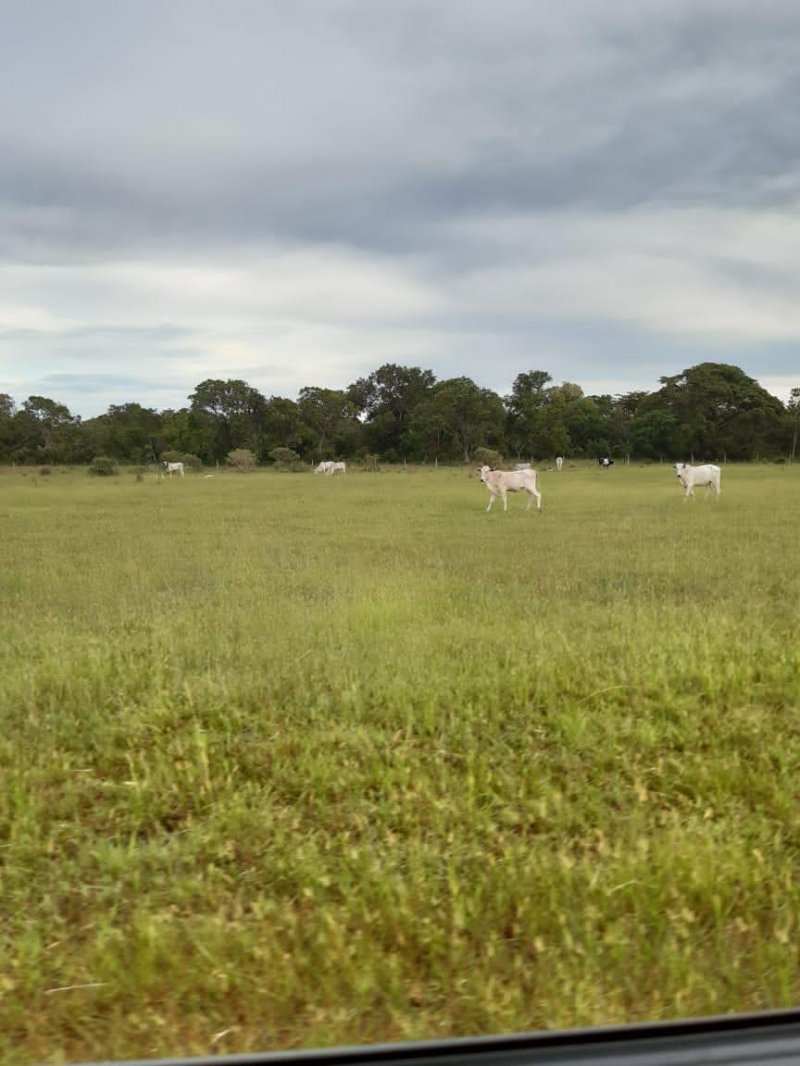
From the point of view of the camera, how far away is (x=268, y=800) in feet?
11.8

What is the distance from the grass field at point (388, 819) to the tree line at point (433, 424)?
198 ft

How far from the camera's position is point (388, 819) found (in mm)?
3439

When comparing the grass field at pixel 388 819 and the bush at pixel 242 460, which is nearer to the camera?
the grass field at pixel 388 819

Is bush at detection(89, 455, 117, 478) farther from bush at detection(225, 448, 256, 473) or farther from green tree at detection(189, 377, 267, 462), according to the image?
green tree at detection(189, 377, 267, 462)

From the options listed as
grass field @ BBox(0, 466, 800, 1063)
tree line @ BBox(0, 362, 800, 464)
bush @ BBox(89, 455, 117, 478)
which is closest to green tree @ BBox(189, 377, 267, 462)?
tree line @ BBox(0, 362, 800, 464)

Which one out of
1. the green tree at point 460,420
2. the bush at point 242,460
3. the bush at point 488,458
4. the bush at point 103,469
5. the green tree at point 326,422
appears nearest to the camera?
the bush at point 103,469

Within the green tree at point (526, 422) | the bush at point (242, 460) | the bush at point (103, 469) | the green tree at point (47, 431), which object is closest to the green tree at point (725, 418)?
the green tree at point (526, 422)

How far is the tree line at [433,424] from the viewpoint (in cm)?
6397

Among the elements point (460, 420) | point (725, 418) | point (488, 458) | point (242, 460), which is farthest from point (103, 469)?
point (725, 418)

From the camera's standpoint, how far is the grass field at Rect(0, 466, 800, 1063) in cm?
242

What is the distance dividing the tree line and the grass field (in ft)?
198

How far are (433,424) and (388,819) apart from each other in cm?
6605

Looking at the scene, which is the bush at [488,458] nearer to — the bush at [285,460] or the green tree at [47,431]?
the bush at [285,460]

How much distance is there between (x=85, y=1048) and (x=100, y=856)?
3.25ft
